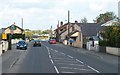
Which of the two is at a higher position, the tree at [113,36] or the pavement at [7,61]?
the tree at [113,36]

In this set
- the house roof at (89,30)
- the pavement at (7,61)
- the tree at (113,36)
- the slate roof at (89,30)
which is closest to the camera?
the pavement at (7,61)

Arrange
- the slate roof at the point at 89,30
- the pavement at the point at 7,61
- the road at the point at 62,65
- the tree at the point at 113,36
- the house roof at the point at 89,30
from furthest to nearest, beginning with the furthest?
the house roof at the point at 89,30 < the slate roof at the point at 89,30 < the tree at the point at 113,36 < the pavement at the point at 7,61 < the road at the point at 62,65

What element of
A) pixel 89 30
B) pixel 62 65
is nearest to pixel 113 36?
pixel 62 65

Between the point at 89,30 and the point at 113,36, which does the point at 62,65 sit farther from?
the point at 89,30

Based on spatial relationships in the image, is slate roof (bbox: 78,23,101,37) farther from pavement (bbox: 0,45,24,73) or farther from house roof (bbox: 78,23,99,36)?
pavement (bbox: 0,45,24,73)

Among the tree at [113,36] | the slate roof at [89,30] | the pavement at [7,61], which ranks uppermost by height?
the slate roof at [89,30]

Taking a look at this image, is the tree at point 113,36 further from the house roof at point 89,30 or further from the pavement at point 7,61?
the house roof at point 89,30

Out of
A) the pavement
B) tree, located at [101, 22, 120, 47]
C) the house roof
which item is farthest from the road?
the house roof

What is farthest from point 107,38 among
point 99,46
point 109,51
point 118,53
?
point 118,53

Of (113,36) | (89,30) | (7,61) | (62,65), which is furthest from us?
(89,30)

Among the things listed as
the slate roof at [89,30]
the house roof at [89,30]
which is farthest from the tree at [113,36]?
the house roof at [89,30]

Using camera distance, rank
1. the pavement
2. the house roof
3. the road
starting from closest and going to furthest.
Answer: the road < the pavement < the house roof

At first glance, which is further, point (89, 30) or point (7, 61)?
point (89, 30)

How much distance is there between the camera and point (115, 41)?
4697 centimetres
